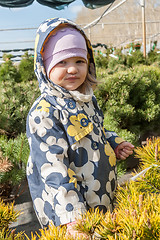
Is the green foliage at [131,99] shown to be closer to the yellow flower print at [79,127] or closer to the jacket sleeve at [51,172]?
the yellow flower print at [79,127]

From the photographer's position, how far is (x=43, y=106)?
891 mm

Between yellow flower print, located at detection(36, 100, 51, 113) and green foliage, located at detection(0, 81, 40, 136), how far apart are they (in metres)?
0.98

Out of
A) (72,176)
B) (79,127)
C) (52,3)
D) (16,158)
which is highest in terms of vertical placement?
(52,3)

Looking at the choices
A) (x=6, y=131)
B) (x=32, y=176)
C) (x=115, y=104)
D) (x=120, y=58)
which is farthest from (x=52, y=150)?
(x=120, y=58)

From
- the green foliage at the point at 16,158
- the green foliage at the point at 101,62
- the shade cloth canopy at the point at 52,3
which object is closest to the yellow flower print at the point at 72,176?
the green foliage at the point at 16,158

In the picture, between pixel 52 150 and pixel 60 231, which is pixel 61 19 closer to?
pixel 52 150

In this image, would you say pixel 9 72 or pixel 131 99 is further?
pixel 9 72

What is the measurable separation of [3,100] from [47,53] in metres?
1.13

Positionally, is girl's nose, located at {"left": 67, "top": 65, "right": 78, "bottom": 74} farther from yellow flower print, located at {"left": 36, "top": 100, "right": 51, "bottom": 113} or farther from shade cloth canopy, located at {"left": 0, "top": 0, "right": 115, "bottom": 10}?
shade cloth canopy, located at {"left": 0, "top": 0, "right": 115, "bottom": 10}

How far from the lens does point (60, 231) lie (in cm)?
47

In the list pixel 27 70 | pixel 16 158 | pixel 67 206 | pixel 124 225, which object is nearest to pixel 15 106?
pixel 16 158

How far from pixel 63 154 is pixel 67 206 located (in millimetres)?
179

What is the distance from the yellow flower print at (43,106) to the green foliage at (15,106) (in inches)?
38.8

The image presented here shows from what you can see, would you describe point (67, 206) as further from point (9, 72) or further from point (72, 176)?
point (9, 72)
